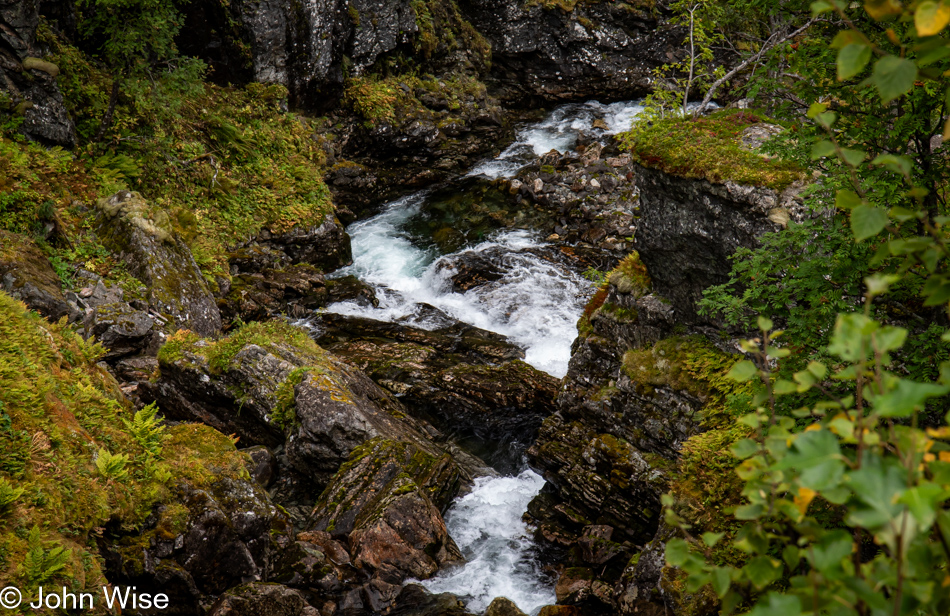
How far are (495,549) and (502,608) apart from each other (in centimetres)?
171

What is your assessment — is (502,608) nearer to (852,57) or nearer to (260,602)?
(260,602)

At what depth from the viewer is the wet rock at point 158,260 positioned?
11.9 metres

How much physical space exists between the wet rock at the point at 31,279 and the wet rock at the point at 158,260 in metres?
1.75

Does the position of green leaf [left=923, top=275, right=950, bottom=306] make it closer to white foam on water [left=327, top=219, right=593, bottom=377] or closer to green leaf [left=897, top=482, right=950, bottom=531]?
green leaf [left=897, top=482, right=950, bottom=531]

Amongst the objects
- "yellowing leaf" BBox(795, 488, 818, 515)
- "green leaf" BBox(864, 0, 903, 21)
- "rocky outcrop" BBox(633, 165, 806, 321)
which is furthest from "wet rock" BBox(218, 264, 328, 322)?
"green leaf" BBox(864, 0, 903, 21)

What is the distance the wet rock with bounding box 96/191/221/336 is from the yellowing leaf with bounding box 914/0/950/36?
41.0 feet

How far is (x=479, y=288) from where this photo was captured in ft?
53.1

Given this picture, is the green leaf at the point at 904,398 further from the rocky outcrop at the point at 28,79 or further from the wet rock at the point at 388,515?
the rocky outcrop at the point at 28,79

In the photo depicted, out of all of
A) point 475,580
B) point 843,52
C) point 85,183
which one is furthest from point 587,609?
point 85,183

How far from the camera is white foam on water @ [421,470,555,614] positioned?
25.9 feet

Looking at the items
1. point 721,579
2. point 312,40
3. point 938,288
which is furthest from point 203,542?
point 312,40

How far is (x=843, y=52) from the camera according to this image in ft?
5.61

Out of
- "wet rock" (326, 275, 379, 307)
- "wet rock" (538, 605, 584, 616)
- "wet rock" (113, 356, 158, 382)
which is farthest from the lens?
"wet rock" (326, 275, 379, 307)

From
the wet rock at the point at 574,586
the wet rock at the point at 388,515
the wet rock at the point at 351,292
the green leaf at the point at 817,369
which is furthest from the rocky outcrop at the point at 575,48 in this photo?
the green leaf at the point at 817,369
